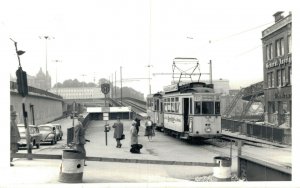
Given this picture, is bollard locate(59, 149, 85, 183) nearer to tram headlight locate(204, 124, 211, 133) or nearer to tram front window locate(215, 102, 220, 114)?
tram headlight locate(204, 124, 211, 133)

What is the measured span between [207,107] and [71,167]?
10930 mm

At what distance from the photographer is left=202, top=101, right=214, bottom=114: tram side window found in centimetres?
1948

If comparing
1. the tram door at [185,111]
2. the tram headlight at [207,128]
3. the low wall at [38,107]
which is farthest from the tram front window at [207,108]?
the low wall at [38,107]

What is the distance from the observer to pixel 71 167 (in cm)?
975

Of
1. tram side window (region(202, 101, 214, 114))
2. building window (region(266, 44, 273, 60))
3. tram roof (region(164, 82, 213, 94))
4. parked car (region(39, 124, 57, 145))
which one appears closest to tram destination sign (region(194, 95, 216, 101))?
tram side window (region(202, 101, 214, 114))

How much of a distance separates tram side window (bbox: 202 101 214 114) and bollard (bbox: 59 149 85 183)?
10.6m

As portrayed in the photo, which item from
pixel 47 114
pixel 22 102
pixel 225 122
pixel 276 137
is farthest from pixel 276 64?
pixel 22 102

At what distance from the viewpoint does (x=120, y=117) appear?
1764cm

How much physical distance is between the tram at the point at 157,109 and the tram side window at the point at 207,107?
5.75 meters

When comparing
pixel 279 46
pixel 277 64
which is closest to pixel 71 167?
pixel 277 64

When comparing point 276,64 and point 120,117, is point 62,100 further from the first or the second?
point 276,64

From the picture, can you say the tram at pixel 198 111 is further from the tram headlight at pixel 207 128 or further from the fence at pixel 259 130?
the fence at pixel 259 130

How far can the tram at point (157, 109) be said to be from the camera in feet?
83.5
